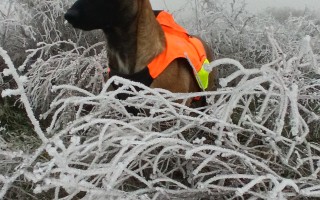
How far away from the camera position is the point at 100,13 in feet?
9.05

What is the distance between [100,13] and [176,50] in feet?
1.82

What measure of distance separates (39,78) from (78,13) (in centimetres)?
86

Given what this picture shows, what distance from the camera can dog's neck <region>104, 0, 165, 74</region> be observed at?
296 cm

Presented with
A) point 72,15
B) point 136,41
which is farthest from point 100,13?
point 136,41

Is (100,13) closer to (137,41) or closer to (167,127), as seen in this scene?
(137,41)

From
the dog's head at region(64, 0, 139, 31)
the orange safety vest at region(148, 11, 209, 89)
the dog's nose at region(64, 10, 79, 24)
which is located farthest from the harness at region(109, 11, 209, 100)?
the dog's nose at region(64, 10, 79, 24)

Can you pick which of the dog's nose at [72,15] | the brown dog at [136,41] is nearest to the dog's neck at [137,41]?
the brown dog at [136,41]

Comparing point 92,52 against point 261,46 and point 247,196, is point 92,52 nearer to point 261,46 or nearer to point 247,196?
point 261,46

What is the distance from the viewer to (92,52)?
404 cm

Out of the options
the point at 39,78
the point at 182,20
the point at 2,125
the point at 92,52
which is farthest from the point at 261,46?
the point at 2,125

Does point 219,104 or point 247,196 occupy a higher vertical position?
point 219,104

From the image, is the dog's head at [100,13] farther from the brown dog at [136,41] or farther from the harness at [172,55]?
the harness at [172,55]

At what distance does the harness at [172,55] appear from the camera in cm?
295

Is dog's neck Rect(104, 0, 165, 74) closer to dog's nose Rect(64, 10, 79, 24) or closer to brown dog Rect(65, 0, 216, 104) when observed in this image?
brown dog Rect(65, 0, 216, 104)
